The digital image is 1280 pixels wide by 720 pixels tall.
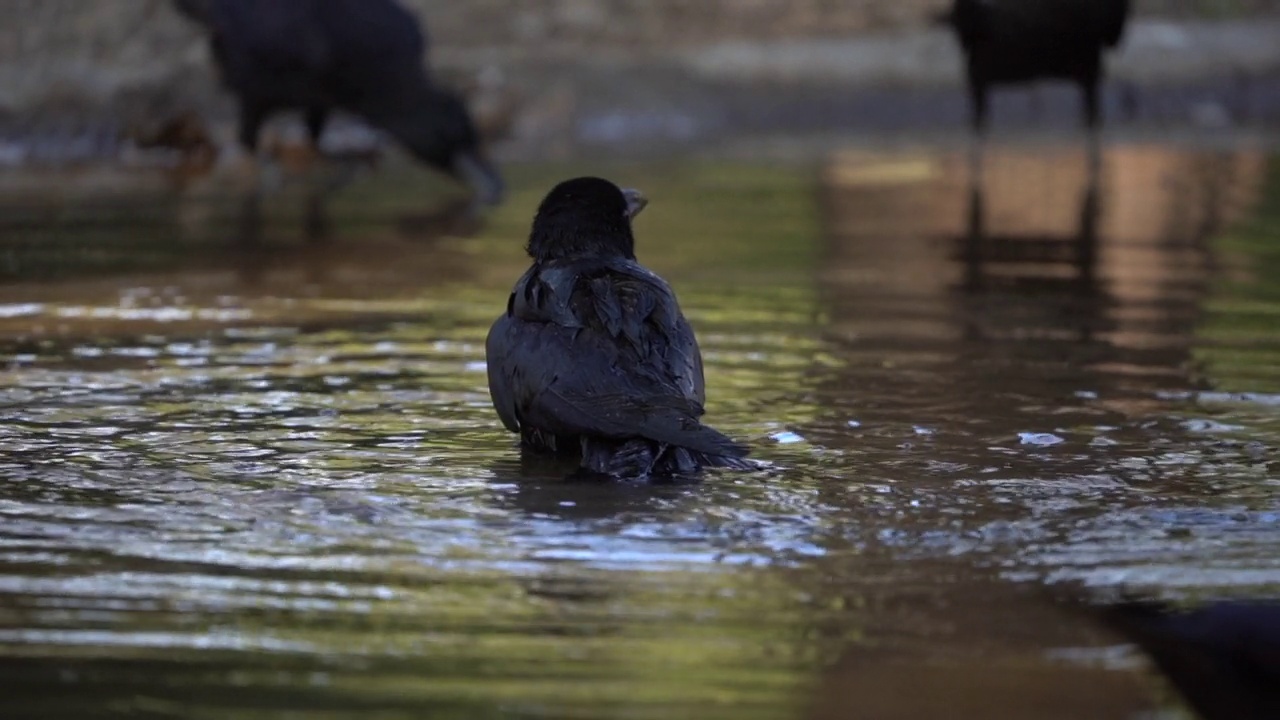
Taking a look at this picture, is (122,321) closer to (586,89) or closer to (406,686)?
(406,686)

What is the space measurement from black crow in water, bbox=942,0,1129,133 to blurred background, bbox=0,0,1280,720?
2.27 metres

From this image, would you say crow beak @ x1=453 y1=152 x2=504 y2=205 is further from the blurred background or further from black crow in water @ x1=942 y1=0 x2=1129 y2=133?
black crow in water @ x1=942 y1=0 x2=1129 y2=133

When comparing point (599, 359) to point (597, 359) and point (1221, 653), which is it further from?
point (1221, 653)

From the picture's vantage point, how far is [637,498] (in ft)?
14.2

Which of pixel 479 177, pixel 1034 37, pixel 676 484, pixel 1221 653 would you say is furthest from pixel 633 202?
pixel 1034 37

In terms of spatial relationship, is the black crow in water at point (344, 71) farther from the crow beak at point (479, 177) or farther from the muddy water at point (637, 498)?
the muddy water at point (637, 498)

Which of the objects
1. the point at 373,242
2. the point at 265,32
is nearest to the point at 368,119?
the point at 265,32

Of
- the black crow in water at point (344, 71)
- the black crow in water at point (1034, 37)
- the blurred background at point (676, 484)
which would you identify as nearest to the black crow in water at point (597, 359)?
the blurred background at point (676, 484)

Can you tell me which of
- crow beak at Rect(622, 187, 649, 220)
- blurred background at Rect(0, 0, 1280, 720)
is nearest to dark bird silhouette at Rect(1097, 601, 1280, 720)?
blurred background at Rect(0, 0, 1280, 720)

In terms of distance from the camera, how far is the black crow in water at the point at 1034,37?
50.6ft

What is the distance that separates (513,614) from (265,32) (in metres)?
10.9

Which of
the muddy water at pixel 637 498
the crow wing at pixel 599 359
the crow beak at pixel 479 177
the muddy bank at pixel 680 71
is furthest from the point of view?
the muddy bank at pixel 680 71

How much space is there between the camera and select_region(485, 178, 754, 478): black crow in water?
14.9 feet

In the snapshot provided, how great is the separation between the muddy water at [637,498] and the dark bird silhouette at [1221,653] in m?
0.07
